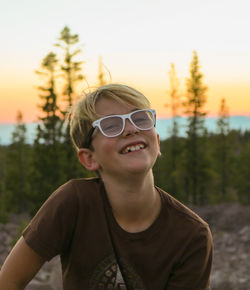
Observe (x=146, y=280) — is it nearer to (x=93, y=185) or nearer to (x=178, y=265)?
(x=178, y=265)

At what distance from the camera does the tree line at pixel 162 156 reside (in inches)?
1034

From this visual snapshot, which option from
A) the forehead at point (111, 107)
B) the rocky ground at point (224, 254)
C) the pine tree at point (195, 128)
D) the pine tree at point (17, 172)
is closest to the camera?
the forehead at point (111, 107)

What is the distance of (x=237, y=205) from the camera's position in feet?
101

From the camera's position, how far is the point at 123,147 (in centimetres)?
255

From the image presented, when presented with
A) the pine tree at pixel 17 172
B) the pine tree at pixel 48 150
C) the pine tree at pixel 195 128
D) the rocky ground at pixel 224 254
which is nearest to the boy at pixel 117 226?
the rocky ground at pixel 224 254

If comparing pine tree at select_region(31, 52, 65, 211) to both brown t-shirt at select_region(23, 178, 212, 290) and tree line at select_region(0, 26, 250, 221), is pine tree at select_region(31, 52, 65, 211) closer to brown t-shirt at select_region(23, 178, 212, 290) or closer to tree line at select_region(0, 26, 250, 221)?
tree line at select_region(0, 26, 250, 221)

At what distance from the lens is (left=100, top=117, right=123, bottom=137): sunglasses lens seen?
257 cm

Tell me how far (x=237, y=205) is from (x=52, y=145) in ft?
49.4

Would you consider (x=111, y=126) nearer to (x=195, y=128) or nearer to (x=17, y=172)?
(x=195, y=128)

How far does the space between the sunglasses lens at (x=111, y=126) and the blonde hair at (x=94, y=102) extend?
0.10 m

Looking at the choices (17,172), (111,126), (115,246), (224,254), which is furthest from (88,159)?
(17,172)

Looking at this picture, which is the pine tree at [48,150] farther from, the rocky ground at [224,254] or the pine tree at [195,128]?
the pine tree at [195,128]

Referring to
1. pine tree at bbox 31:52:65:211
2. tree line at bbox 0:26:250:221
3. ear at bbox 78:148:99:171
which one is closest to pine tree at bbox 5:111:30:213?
tree line at bbox 0:26:250:221

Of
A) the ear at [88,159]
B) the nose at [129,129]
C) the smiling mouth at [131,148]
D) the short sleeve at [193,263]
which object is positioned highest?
Answer: the nose at [129,129]
